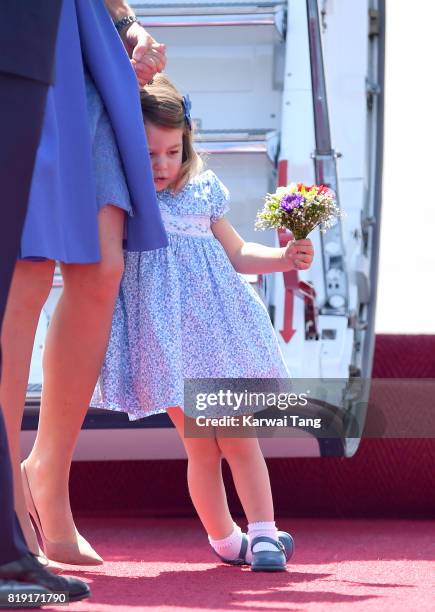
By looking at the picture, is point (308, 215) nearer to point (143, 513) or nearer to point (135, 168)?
point (135, 168)

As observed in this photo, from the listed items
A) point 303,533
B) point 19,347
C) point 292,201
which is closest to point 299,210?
point 292,201

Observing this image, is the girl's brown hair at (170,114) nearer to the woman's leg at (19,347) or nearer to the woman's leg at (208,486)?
the woman's leg at (208,486)

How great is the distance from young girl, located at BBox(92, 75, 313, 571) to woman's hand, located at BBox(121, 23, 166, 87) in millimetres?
218

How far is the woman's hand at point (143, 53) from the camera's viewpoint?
258 cm

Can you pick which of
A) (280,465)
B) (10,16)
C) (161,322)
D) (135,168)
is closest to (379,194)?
(280,465)

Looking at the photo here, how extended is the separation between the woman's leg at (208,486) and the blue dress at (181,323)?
0.44ft

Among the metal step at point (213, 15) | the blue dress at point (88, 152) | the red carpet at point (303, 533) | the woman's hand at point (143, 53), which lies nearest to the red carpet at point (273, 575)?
the red carpet at point (303, 533)

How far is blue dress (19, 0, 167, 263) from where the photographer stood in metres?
2.17

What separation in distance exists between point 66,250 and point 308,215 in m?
0.68

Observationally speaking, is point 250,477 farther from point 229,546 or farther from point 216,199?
point 216,199

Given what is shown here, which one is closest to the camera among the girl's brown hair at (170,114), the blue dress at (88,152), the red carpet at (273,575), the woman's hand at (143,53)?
the red carpet at (273,575)

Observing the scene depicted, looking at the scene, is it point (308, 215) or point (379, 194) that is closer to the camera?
point (308, 215)

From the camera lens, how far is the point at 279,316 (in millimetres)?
3691

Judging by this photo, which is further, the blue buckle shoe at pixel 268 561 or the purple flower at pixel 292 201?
Answer: the purple flower at pixel 292 201
